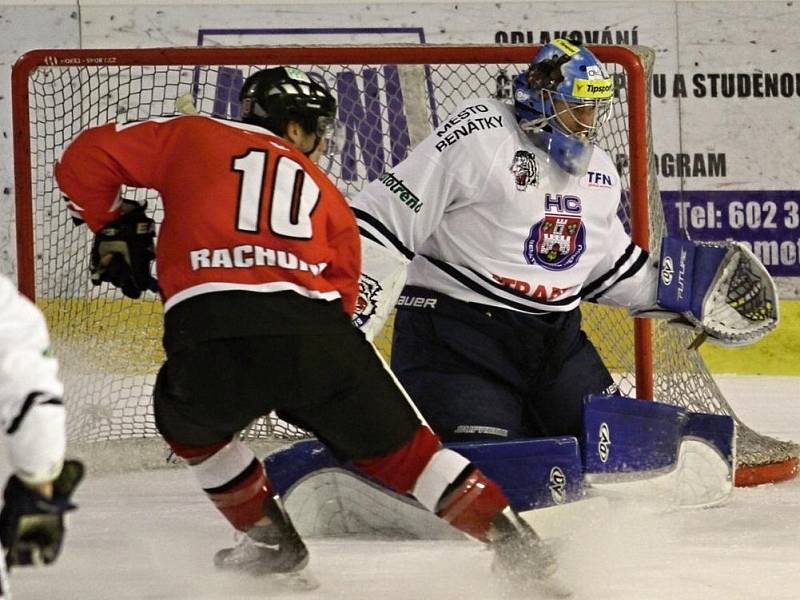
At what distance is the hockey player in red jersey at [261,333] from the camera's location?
2.69 m

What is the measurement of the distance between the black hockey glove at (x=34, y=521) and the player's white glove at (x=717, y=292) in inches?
90.6

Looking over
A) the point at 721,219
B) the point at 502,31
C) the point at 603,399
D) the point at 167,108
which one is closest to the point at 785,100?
the point at 721,219

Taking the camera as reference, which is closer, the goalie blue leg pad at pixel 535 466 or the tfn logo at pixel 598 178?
the goalie blue leg pad at pixel 535 466

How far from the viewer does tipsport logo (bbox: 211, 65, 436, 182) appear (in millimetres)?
5023

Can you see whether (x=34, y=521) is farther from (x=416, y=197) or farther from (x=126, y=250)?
(x=416, y=197)

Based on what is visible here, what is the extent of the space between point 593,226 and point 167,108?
6.37 ft

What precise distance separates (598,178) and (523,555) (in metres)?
1.25

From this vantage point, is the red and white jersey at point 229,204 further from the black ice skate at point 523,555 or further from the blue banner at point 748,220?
the blue banner at point 748,220

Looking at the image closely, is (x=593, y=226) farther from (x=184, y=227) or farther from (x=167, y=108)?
(x=167, y=108)

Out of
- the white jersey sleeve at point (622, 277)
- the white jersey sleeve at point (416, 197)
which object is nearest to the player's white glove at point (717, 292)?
the white jersey sleeve at point (622, 277)

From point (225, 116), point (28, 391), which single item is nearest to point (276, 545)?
point (28, 391)

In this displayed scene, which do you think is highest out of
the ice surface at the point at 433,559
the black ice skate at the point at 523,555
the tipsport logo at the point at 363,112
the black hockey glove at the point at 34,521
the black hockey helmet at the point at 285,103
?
the tipsport logo at the point at 363,112

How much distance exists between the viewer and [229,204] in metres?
2.71

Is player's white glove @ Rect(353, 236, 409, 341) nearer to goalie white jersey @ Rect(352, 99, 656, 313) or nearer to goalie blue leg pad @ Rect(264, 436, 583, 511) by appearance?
goalie white jersey @ Rect(352, 99, 656, 313)
